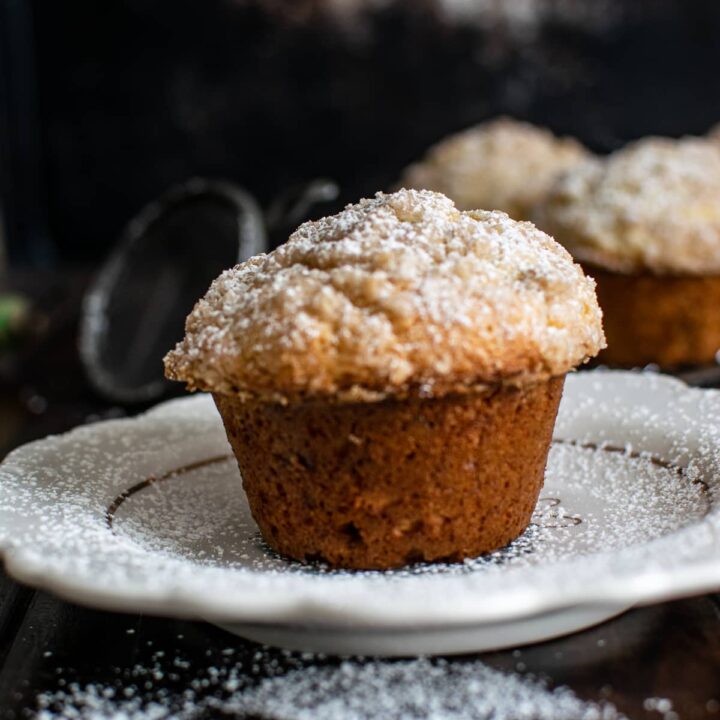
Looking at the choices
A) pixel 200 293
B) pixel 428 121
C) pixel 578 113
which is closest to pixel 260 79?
pixel 428 121

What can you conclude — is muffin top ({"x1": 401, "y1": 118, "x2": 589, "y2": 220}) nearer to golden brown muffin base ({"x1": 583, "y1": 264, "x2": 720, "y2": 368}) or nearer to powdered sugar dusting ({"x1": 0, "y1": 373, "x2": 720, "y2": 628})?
golden brown muffin base ({"x1": 583, "y1": 264, "x2": 720, "y2": 368})

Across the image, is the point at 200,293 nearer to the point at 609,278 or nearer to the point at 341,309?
the point at 609,278

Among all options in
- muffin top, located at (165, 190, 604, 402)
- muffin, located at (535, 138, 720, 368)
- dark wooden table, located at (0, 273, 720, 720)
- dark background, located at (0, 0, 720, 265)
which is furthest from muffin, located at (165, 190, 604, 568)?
dark background, located at (0, 0, 720, 265)

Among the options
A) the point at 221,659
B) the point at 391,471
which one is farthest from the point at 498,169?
the point at 221,659

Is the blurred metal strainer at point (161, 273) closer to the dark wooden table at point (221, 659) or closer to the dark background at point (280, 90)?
the dark wooden table at point (221, 659)

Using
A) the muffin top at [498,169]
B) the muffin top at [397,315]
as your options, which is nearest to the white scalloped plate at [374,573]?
the muffin top at [397,315]

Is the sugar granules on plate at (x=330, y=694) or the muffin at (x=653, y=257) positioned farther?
the muffin at (x=653, y=257)
